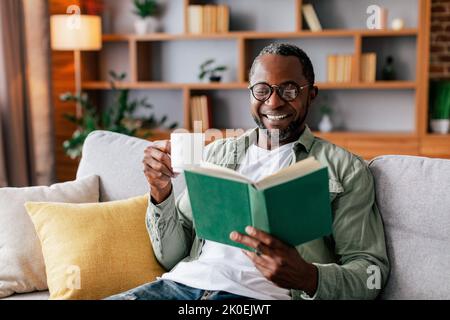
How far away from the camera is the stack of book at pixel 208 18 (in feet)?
14.9

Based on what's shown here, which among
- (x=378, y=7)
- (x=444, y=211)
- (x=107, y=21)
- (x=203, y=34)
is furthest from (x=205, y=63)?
(x=444, y=211)

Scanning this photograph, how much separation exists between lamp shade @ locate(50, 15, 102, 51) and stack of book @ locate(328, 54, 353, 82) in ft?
5.21

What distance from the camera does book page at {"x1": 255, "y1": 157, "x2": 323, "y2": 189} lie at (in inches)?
50.7

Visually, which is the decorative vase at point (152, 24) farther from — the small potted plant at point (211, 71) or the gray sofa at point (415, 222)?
the gray sofa at point (415, 222)

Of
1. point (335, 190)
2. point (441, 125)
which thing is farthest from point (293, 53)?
point (441, 125)

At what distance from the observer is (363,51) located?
4.58 m

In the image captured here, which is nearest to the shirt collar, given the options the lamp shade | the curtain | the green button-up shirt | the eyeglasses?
the green button-up shirt

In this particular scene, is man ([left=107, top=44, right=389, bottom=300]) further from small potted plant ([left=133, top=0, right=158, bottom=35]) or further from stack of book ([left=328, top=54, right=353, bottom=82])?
small potted plant ([left=133, top=0, right=158, bottom=35])

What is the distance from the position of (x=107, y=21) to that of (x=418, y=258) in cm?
374

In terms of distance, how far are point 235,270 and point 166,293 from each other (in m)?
0.19

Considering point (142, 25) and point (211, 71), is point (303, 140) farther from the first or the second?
point (142, 25)

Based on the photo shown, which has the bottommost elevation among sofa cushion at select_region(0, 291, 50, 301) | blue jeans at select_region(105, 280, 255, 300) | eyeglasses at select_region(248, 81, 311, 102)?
sofa cushion at select_region(0, 291, 50, 301)

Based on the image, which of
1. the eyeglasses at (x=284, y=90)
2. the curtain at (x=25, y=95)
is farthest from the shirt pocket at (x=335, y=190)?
the curtain at (x=25, y=95)
